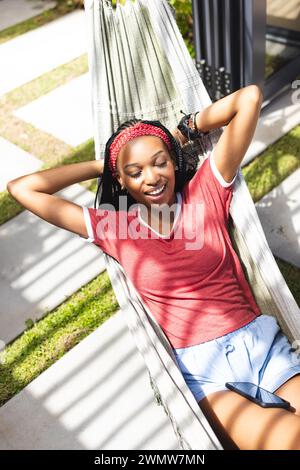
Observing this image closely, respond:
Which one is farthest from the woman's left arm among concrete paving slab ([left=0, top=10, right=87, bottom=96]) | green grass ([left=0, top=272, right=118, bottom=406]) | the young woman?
concrete paving slab ([left=0, top=10, right=87, bottom=96])

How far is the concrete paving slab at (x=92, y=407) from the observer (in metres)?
2.40

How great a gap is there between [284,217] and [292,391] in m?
1.57

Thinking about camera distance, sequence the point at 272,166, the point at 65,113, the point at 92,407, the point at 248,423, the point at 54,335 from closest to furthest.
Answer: the point at 248,423 → the point at 92,407 → the point at 54,335 → the point at 272,166 → the point at 65,113

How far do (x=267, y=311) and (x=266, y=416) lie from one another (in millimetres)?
572

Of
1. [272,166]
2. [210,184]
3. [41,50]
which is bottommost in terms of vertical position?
[272,166]

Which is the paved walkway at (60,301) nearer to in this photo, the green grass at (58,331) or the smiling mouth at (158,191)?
the green grass at (58,331)

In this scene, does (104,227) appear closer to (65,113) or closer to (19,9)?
(65,113)

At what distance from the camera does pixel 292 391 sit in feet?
6.36

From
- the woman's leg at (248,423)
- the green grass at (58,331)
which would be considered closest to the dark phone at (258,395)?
the woman's leg at (248,423)

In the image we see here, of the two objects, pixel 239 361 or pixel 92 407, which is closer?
pixel 239 361

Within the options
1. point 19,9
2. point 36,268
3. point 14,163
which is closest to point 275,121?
point 14,163

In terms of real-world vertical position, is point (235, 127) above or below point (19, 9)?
above

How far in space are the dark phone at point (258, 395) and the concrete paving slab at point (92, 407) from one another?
1.83ft
